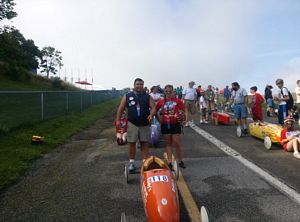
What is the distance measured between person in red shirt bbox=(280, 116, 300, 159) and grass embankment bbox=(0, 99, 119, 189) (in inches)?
241

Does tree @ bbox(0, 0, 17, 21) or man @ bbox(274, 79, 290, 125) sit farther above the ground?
tree @ bbox(0, 0, 17, 21)

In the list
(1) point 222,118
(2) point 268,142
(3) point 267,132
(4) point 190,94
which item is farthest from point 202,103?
(2) point 268,142

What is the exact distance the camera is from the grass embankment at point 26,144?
24.0 feet

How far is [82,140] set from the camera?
38.2 feet

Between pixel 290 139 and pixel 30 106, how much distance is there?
9543mm

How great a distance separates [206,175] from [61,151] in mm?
4707

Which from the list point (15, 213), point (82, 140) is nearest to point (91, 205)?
point (15, 213)

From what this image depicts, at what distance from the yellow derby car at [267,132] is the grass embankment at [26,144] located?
19.3 feet

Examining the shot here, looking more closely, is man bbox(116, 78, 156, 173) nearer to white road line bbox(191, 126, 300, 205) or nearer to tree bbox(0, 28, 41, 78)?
white road line bbox(191, 126, 300, 205)

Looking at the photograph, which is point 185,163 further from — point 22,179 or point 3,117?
point 3,117

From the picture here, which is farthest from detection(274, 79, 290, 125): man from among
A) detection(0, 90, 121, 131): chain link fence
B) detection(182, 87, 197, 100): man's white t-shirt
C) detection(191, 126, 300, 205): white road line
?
detection(0, 90, 121, 131): chain link fence

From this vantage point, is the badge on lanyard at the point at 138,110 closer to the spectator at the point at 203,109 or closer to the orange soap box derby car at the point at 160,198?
the orange soap box derby car at the point at 160,198

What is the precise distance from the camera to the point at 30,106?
13.6 meters

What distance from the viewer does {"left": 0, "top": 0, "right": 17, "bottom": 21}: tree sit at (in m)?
40.0
